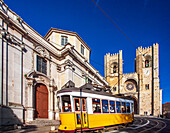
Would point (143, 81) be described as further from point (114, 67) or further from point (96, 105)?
point (96, 105)

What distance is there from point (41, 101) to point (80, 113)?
8.64 meters

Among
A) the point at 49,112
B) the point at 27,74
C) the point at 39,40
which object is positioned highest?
the point at 39,40

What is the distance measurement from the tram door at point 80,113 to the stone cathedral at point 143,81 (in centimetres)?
4017

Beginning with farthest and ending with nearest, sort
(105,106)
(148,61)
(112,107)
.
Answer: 1. (148,61)
2. (112,107)
3. (105,106)

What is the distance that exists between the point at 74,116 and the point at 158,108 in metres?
49.4

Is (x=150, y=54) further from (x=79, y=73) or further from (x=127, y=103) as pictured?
(x=127, y=103)

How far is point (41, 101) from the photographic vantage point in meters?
15.4

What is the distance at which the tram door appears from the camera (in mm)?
8075

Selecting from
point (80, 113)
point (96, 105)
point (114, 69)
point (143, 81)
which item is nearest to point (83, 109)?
point (80, 113)

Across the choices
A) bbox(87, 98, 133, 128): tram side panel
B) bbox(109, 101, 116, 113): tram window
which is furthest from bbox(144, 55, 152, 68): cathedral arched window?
bbox(109, 101, 116, 113): tram window

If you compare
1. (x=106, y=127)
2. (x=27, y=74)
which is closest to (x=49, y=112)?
(x=27, y=74)

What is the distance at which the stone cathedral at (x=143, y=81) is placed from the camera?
49781mm

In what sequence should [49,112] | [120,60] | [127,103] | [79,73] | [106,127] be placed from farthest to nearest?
[120,60], [79,73], [49,112], [127,103], [106,127]

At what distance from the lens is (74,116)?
7.94 meters
